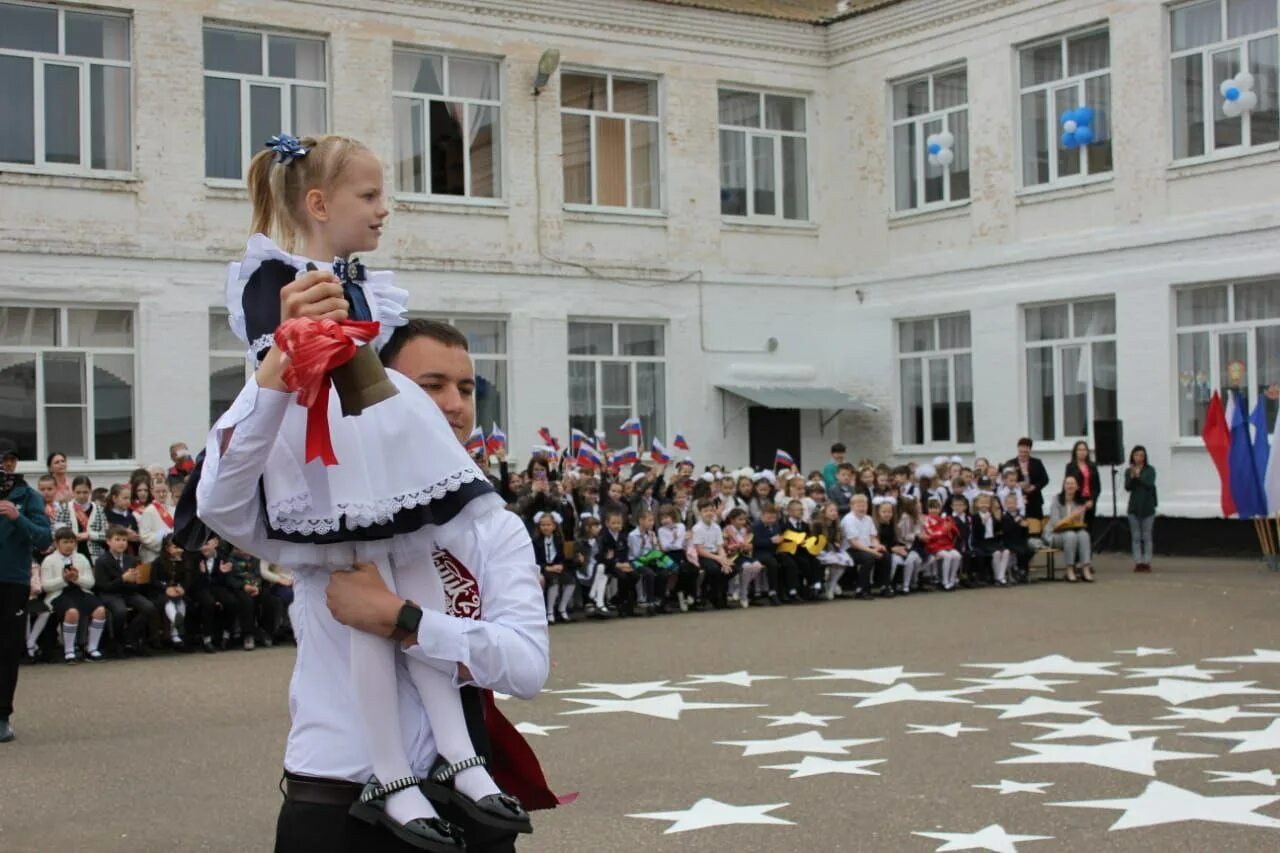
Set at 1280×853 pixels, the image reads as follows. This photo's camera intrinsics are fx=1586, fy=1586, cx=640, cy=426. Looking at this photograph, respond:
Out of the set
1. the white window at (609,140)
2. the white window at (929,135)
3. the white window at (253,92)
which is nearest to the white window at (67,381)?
the white window at (253,92)

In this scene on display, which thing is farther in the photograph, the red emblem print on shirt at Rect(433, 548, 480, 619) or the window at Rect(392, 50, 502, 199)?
the window at Rect(392, 50, 502, 199)

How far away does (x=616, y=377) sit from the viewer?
27828 millimetres

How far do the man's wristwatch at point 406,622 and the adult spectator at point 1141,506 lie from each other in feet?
68.3

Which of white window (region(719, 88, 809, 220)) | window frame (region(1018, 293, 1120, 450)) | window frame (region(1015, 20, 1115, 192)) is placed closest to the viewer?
window frame (region(1015, 20, 1115, 192))

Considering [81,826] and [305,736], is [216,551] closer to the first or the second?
[81,826]

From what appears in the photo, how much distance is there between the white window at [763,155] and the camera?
29.0m

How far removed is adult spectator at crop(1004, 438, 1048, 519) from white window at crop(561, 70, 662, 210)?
27.8ft

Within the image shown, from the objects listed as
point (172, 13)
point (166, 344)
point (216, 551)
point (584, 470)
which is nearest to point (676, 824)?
point (216, 551)

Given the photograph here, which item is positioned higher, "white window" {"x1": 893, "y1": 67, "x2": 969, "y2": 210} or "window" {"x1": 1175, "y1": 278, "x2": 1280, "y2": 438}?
"white window" {"x1": 893, "y1": 67, "x2": 969, "y2": 210}

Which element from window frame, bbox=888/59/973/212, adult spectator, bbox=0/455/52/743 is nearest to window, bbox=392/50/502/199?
window frame, bbox=888/59/973/212

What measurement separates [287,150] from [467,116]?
78.9 feet

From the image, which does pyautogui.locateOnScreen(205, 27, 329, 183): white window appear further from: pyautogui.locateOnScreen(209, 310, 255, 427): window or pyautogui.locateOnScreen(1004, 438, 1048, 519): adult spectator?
pyautogui.locateOnScreen(1004, 438, 1048, 519): adult spectator

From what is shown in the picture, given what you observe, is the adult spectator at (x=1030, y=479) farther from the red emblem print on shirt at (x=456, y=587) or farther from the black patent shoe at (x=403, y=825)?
the black patent shoe at (x=403, y=825)

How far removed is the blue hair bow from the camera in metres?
2.95
